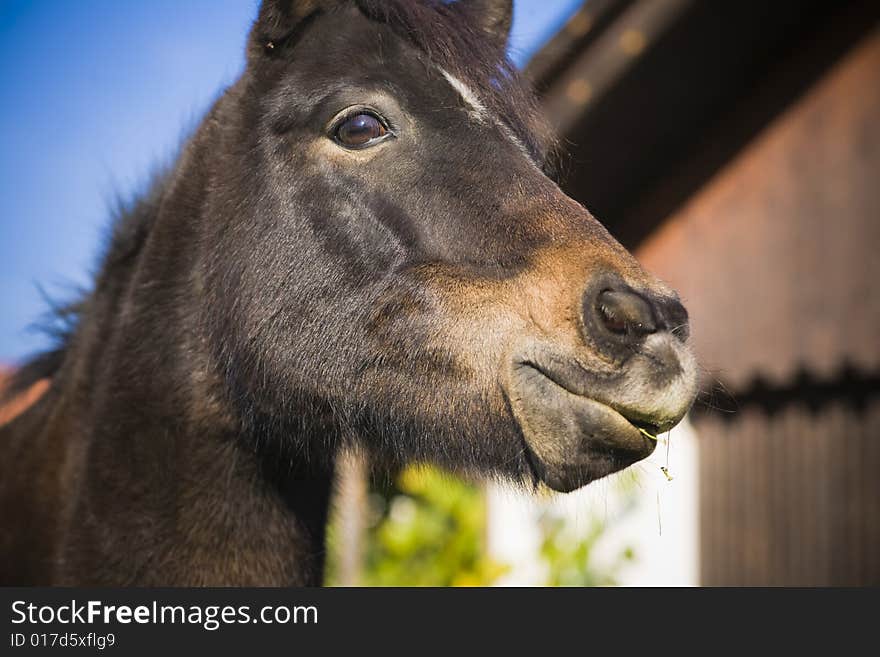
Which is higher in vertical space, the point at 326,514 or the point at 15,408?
the point at 15,408

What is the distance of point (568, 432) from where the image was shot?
1.95 meters

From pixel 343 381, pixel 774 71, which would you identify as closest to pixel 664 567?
pixel 774 71

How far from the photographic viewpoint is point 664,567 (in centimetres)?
701

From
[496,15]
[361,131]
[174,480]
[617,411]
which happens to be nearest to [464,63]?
[361,131]

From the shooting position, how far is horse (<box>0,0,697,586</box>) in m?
1.97

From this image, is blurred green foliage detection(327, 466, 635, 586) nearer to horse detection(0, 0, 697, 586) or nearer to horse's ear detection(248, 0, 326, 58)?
horse detection(0, 0, 697, 586)

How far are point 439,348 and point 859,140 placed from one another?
213 inches

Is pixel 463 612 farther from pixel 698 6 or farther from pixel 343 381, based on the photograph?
pixel 698 6

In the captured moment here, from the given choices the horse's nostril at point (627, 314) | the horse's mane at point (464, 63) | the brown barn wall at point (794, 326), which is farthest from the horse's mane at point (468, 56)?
the brown barn wall at point (794, 326)

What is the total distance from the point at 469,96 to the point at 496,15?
83cm

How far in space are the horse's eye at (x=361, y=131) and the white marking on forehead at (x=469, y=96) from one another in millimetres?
229

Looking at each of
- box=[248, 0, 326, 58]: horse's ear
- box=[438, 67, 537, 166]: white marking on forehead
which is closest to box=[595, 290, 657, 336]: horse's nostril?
box=[438, 67, 537, 166]: white marking on forehead

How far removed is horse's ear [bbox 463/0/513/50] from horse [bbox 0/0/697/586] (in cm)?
28

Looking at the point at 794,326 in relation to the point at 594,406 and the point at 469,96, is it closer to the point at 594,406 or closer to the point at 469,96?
the point at 469,96
